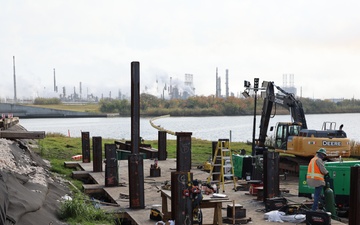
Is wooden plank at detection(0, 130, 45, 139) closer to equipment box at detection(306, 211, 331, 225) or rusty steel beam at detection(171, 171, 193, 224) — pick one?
rusty steel beam at detection(171, 171, 193, 224)

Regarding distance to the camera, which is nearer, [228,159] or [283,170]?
[228,159]

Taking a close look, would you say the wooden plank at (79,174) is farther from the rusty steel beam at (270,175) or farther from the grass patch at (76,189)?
the rusty steel beam at (270,175)

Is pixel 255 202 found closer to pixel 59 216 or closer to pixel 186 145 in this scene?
pixel 186 145

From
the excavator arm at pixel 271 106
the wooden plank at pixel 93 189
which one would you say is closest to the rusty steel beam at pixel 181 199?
the wooden plank at pixel 93 189

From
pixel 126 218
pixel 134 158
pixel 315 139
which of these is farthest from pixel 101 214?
pixel 315 139

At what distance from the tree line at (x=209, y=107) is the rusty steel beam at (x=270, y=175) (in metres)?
86.1

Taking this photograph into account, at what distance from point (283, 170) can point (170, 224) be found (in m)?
13.7

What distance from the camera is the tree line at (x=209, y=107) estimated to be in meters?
107

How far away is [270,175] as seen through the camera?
14.8m

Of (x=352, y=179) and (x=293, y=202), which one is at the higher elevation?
(x=352, y=179)

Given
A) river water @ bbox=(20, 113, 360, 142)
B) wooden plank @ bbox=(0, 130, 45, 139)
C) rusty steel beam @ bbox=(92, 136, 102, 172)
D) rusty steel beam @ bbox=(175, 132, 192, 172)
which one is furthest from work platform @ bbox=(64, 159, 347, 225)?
river water @ bbox=(20, 113, 360, 142)

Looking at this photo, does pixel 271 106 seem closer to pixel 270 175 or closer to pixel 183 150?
pixel 183 150

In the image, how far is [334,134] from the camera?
21812 mm

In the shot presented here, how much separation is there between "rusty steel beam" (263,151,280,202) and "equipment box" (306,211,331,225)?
3.08m
